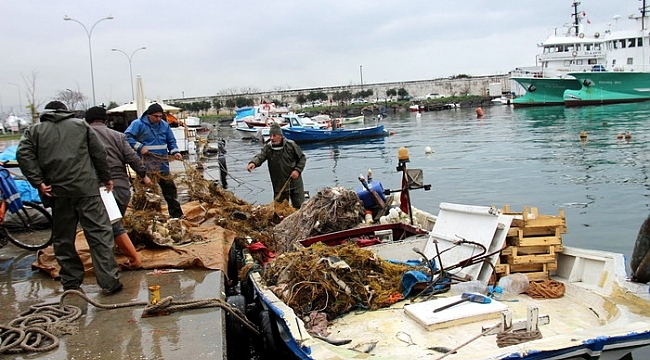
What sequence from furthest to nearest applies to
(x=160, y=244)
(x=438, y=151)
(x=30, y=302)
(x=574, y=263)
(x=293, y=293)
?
(x=438, y=151) < (x=160, y=244) < (x=574, y=263) < (x=293, y=293) < (x=30, y=302)

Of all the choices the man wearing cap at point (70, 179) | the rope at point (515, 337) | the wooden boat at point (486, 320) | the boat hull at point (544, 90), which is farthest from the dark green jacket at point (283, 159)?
the boat hull at point (544, 90)

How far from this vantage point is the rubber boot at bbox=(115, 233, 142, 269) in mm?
5680

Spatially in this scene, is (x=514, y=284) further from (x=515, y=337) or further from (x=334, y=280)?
(x=334, y=280)

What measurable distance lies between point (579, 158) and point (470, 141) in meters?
11.0

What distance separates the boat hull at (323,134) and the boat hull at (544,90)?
29.5 metres

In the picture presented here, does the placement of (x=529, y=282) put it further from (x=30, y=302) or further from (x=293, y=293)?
(x=30, y=302)

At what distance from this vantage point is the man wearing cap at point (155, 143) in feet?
26.6

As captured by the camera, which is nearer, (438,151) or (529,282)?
(529,282)

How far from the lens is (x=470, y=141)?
34188mm

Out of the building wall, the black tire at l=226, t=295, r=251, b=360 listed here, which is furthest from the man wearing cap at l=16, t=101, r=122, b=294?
the building wall

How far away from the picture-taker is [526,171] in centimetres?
2125

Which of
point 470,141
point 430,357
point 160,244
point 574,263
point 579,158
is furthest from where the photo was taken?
point 470,141

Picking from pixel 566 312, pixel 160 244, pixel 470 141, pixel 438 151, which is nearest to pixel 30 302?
pixel 160 244

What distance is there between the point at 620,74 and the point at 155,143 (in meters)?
60.2
